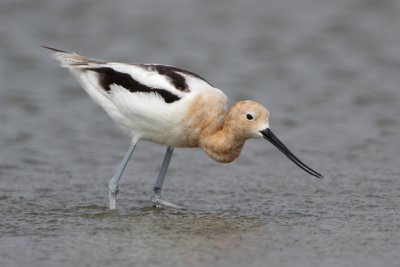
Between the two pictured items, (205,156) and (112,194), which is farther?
Result: (205,156)

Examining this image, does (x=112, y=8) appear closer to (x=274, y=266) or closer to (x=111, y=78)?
(x=111, y=78)

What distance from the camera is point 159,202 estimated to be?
7.53 m

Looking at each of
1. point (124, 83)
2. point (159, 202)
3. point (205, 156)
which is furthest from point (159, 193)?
point (205, 156)

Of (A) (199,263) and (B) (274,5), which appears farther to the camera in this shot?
(B) (274,5)

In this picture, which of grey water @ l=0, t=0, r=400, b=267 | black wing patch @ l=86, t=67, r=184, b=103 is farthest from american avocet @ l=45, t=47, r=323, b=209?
grey water @ l=0, t=0, r=400, b=267

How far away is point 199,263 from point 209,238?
2.16ft

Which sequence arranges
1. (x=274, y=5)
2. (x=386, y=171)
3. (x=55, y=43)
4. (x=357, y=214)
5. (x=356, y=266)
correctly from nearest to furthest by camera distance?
(x=356, y=266) → (x=357, y=214) → (x=386, y=171) → (x=55, y=43) → (x=274, y=5)

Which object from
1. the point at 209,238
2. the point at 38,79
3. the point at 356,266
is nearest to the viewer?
the point at 356,266

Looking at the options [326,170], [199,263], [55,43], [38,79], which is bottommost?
[199,263]

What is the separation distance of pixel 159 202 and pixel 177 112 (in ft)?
2.94

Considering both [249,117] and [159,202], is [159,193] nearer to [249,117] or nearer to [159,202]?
[159,202]

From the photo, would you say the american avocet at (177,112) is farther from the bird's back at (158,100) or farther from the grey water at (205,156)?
the grey water at (205,156)

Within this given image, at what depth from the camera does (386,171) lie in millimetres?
8578

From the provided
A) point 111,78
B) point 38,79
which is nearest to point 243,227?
point 111,78
